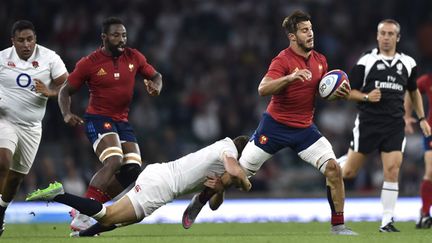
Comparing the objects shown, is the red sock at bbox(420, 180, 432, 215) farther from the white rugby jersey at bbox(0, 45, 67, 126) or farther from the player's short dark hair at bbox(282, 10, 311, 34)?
the white rugby jersey at bbox(0, 45, 67, 126)

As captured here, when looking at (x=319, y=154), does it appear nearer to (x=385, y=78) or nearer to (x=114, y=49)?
(x=385, y=78)

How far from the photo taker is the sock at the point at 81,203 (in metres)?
9.98

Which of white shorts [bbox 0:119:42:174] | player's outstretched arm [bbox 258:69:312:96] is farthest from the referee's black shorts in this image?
white shorts [bbox 0:119:42:174]

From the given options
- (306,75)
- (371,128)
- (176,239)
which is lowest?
(176,239)

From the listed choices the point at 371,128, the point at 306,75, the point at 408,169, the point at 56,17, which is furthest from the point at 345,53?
the point at 306,75

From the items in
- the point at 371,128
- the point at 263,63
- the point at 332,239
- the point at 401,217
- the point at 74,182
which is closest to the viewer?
the point at 332,239

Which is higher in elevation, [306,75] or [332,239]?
[306,75]

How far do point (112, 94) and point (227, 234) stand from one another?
206 cm

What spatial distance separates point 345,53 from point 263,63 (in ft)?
5.49

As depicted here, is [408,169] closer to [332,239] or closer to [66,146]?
[66,146]

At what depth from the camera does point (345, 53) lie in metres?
21.4

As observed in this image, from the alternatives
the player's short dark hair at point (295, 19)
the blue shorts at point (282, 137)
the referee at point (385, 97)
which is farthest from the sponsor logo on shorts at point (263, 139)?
the referee at point (385, 97)

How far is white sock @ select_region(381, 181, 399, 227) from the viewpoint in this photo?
38.4ft

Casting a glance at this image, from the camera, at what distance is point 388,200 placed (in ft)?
38.7
